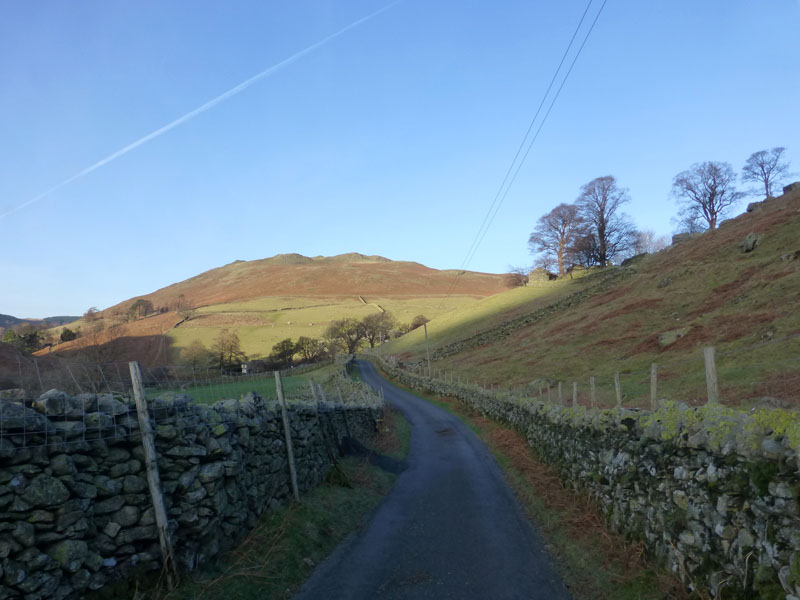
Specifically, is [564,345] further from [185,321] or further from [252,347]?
[185,321]

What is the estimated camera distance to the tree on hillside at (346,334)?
97.3 m

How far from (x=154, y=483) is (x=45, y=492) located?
140 centimetres

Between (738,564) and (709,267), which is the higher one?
(709,267)

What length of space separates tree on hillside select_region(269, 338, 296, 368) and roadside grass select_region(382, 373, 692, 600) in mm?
61951

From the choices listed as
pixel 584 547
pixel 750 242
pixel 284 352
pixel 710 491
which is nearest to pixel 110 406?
pixel 710 491

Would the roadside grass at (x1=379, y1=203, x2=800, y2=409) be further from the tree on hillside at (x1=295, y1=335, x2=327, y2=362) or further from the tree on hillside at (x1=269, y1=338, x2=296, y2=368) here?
the tree on hillside at (x1=295, y1=335, x2=327, y2=362)

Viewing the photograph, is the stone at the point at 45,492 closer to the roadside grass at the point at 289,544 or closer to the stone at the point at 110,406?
the stone at the point at 110,406

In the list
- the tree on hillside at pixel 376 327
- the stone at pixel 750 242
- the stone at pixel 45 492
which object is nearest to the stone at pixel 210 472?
the stone at pixel 45 492

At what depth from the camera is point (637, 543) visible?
25.4ft

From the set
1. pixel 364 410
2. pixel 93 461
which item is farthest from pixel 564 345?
pixel 93 461

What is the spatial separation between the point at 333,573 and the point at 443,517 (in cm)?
361

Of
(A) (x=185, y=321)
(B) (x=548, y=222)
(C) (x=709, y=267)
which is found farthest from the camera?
(A) (x=185, y=321)

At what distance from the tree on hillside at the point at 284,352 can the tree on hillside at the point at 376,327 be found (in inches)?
984

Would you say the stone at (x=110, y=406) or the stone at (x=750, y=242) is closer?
the stone at (x=110, y=406)
